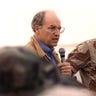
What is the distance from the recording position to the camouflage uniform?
1.77m

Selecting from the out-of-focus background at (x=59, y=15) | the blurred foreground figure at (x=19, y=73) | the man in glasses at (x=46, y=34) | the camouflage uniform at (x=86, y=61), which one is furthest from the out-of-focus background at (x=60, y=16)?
the blurred foreground figure at (x=19, y=73)

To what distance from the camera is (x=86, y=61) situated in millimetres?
1794

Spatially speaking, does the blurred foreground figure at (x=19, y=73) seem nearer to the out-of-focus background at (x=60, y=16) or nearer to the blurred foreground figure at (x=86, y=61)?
the blurred foreground figure at (x=86, y=61)

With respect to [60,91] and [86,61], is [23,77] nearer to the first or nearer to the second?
[60,91]

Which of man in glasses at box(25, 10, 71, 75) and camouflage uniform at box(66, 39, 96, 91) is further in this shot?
camouflage uniform at box(66, 39, 96, 91)

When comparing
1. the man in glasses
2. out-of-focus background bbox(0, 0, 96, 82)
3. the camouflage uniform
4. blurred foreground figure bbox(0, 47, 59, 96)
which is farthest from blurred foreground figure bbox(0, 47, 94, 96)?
out-of-focus background bbox(0, 0, 96, 82)

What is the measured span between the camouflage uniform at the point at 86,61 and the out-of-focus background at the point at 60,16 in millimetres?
718

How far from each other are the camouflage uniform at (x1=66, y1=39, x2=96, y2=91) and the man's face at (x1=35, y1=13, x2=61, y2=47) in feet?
0.93

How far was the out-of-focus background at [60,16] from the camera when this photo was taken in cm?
252

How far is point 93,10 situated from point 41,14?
97 centimetres

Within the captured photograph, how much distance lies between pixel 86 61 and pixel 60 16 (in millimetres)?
799

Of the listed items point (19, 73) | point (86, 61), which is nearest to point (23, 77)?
point (19, 73)

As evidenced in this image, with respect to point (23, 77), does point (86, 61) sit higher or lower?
lower

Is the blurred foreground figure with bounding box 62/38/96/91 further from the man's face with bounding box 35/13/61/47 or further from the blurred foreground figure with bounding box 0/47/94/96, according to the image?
the blurred foreground figure with bounding box 0/47/94/96
